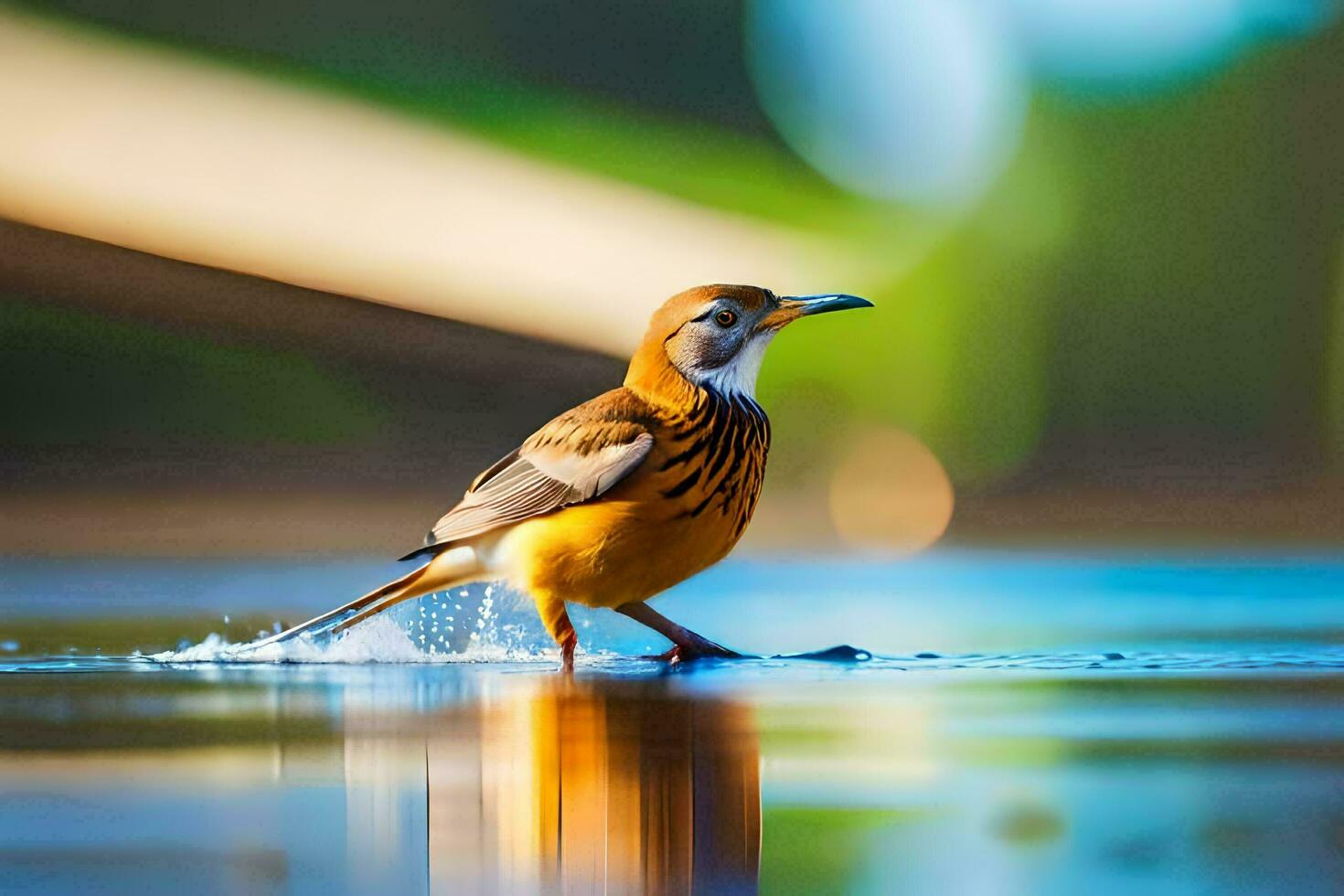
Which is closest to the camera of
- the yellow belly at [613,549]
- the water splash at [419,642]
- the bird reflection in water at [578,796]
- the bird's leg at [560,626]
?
the bird reflection in water at [578,796]

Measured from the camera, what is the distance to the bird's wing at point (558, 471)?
3.83m

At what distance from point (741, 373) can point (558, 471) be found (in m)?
0.52

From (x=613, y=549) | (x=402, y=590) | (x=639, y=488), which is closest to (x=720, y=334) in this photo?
(x=639, y=488)

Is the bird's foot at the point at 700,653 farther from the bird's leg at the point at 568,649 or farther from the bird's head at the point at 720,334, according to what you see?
the bird's head at the point at 720,334

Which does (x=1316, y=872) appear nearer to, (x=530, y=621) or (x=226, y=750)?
(x=226, y=750)

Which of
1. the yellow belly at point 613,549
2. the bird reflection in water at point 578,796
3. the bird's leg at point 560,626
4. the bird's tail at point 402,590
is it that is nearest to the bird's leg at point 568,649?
the bird's leg at point 560,626

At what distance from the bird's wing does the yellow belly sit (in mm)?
47

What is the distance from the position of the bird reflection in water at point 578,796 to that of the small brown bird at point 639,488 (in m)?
0.66

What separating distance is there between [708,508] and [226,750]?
54.5 inches

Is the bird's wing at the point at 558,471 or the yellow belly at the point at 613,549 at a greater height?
the bird's wing at the point at 558,471

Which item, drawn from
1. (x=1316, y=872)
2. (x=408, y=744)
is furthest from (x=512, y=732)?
(x=1316, y=872)

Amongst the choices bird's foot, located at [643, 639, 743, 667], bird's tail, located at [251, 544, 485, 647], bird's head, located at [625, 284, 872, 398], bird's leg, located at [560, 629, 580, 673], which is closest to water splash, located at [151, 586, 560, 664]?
bird's tail, located at [251, 544, 485, 647]

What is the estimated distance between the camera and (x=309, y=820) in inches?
86.0

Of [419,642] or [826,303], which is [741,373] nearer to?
[826,303]
